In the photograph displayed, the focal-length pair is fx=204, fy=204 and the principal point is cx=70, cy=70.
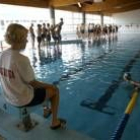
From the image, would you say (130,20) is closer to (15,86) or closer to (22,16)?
(22,16)

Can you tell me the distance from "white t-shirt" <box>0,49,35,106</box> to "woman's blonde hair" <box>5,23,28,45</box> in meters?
0.09

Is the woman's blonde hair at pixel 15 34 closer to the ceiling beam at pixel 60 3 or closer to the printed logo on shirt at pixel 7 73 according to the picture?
the printed logo on shirt at pixel 7 73

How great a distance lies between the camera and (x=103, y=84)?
414cm

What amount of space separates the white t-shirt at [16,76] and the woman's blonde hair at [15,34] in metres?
0.09

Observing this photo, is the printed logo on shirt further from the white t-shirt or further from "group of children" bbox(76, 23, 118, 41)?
"group of children" bbox(76, 23, 118, 41)

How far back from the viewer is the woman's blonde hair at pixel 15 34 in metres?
1.62

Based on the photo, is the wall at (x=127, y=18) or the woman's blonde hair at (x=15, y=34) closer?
the woman's blonde hair at (x=15, y=34)

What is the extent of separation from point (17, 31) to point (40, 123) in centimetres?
101

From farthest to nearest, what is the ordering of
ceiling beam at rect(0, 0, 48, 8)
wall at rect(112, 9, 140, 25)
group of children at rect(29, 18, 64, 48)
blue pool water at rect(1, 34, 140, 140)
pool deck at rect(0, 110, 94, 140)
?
1. wall at rect(112, 9, 140, 25)
2. group of children at rect(29, 18, 64, 48)
3. ceiling beam at rect(0, 0, 48, 8)
4. blue pool water at rect(1, 34, 140, 140)
5. pool deck at rect(0, 110, 94, 140)

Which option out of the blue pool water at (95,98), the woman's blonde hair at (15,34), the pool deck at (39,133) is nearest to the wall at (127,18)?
Answer: the blue pool water at (95,98)

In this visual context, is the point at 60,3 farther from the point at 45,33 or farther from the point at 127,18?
the point at 127,18

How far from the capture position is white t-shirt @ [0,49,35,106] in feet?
5.41

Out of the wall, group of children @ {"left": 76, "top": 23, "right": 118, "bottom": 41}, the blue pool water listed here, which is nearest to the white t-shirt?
the blue pool water

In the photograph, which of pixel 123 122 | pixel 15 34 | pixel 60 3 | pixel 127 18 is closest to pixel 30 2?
pixel 60 3
